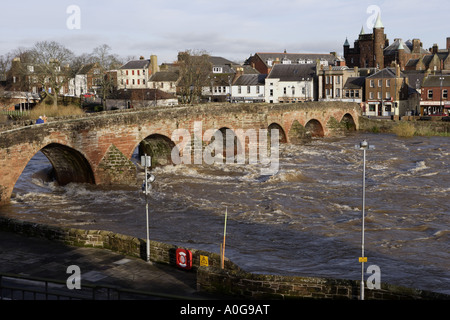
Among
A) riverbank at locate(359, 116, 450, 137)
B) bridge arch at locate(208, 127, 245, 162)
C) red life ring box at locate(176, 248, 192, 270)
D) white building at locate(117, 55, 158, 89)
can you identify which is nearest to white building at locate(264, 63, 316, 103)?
riverbank at locate(359, 116, 450, 137)

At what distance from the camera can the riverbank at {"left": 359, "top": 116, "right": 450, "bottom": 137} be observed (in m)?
66.1

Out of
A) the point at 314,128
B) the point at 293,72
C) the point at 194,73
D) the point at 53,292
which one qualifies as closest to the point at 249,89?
the point at 293,72

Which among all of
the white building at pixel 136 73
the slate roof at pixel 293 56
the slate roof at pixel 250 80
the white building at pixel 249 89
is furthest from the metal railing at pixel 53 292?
the slate roof at pixel 293 56

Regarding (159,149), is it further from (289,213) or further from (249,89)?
(249,89)

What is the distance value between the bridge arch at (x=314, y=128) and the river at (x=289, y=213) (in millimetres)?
24395

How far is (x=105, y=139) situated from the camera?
3497cm

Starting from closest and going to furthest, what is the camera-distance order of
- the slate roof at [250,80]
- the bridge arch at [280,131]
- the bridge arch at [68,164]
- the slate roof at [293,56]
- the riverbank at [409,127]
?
the bridge arch at [68,164], the bridge arch at [280,131], the riverbank at [409,127], the slate roof at [250,80], the slate roof at [293,56]

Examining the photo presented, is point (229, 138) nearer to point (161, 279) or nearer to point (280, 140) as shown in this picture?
point (280, 140)

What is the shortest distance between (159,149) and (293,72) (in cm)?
5642

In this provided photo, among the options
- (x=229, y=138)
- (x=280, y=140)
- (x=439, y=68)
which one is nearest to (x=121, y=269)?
(x=229, y=138)

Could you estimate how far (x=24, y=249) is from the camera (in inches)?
734

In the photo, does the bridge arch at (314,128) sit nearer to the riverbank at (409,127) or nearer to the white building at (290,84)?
the riverbank at (409,127)

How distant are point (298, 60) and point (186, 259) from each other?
339 ft

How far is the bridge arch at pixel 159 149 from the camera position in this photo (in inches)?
1670
